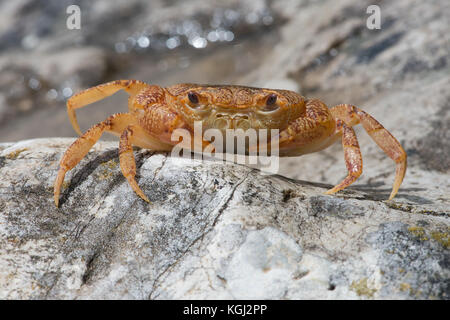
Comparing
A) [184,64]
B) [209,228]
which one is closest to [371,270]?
[209,228]

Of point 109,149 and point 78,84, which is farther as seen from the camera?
point 78,84

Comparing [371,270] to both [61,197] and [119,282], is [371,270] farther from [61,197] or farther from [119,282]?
[61,197]

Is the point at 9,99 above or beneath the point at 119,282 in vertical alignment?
beneath

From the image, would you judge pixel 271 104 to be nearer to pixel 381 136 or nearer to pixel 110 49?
pixel 381 136

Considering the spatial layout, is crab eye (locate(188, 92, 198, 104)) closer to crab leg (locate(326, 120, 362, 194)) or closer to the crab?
the crab

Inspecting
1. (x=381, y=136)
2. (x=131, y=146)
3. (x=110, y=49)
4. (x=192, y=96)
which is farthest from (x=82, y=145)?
(x=110, y=49)

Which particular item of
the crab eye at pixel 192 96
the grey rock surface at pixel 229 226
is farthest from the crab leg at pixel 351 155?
the crab eye at pixel 192 96

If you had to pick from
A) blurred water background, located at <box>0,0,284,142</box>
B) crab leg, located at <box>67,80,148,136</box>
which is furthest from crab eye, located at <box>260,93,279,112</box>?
blurred water background, located at <box>0,0,284,142</box>

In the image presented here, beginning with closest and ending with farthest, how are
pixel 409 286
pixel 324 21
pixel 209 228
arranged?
pixel 409 286 → pixel 209 228 → pixel 324 21
